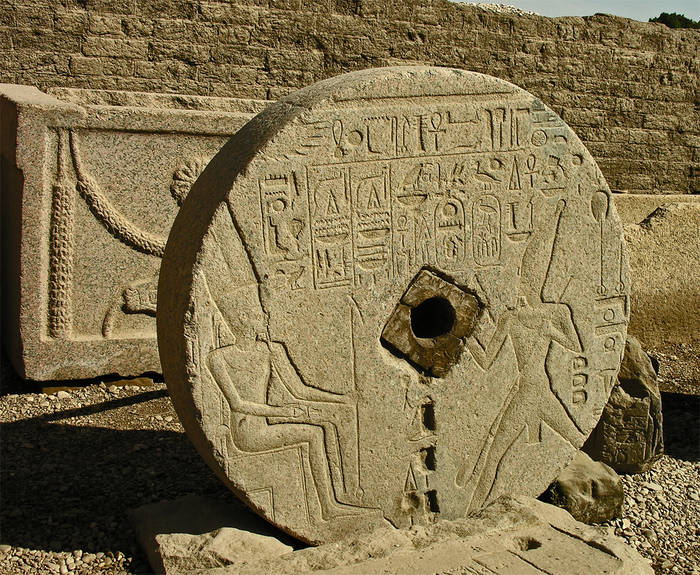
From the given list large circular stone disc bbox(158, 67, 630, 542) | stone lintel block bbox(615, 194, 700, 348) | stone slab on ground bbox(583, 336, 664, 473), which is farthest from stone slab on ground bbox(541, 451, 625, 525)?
stone lintel block bbox(615, 194, 700, 348)

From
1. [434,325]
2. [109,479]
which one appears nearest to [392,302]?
[434,325]

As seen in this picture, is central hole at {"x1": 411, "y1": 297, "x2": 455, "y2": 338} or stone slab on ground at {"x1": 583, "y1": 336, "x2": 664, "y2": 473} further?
stone slab on ground at {"x1": 583, "y1": 336, "x2": 664, "y2": 473}

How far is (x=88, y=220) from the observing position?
4867 mm

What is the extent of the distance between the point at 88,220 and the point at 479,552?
2908mm

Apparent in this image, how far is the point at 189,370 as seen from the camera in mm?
2873

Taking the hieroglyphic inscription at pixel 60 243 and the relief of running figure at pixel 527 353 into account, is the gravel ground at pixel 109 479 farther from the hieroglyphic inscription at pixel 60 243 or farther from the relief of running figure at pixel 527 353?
the relief of running figure at pixel 527 353

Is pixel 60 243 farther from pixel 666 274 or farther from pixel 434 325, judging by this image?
pixel 666 274

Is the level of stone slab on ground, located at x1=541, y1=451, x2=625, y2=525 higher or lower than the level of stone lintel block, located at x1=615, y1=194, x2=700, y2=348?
lower

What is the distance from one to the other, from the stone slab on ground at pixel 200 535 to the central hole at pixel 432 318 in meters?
0.93

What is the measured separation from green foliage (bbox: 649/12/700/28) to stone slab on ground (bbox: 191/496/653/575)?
1568 centimetres

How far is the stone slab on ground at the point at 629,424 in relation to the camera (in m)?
4.16

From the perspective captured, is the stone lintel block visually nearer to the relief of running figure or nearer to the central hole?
the relief of running figure

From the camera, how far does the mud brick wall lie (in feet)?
21.4

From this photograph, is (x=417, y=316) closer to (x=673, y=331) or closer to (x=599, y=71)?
(x=673, y=331)
